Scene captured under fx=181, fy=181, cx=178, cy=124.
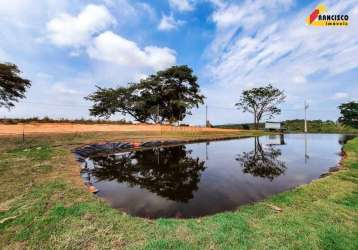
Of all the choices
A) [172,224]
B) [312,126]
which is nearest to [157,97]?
[172,224]

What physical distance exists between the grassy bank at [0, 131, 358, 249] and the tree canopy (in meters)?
27.0

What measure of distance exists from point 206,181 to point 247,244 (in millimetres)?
3943

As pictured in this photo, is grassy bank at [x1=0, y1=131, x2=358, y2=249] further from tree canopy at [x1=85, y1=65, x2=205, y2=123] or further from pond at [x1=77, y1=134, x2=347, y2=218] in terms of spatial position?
tree canopy at [x1=85, y1=65, x2=205, y2=123]

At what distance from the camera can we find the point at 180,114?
33750mm

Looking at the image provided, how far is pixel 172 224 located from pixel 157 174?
4299mm

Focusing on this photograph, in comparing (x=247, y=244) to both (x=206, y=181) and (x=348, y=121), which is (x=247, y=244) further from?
(x=348, y=121)

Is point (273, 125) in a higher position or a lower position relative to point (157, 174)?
higher

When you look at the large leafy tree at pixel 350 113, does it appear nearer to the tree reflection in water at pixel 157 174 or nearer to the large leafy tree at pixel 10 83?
the tree reflection in water at pixel 157 174

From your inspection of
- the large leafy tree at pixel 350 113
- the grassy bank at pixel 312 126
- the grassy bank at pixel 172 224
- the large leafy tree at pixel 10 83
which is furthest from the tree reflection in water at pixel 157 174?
the large leafy tree at pixel 350 113

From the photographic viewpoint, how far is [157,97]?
32375mm

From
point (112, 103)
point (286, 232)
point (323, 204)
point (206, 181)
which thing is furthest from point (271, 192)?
point (112, 103)

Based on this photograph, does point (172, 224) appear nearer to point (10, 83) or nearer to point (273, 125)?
point (10, 83)

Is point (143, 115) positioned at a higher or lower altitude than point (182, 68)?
lower

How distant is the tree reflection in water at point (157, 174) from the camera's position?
554 centimetres
